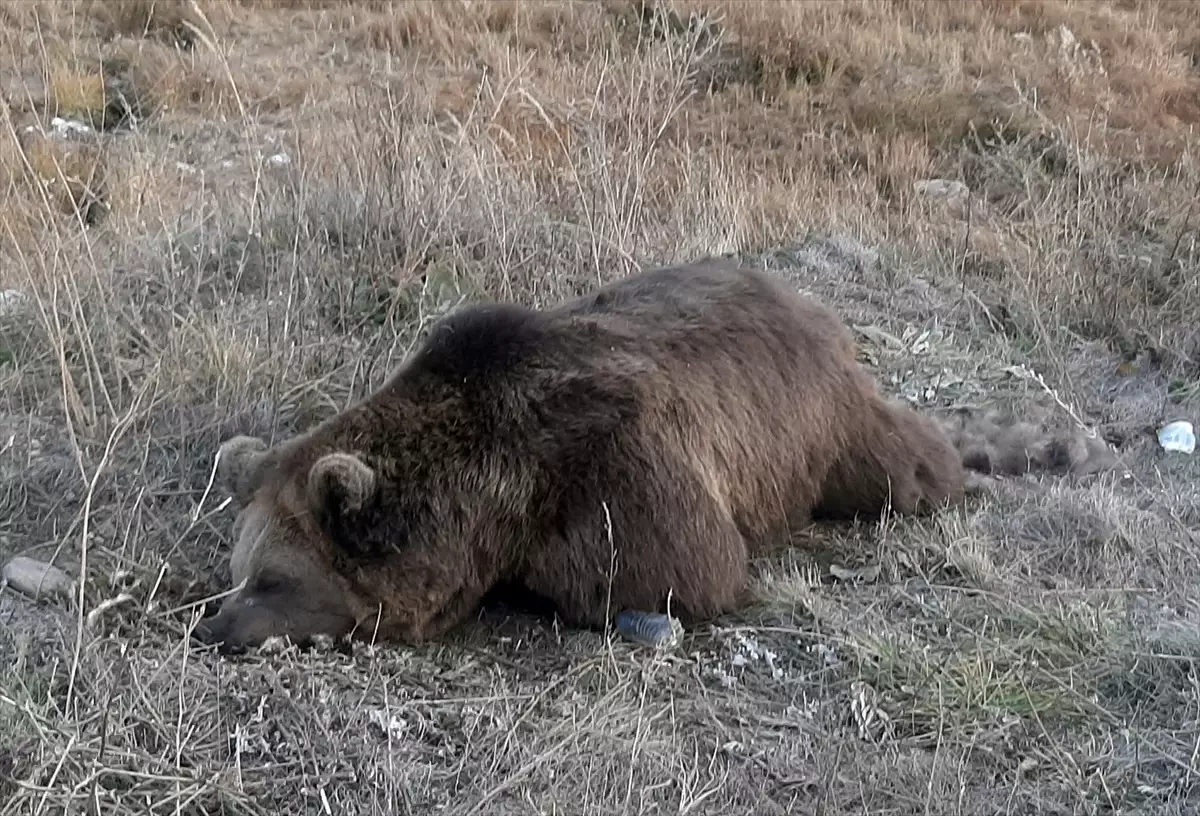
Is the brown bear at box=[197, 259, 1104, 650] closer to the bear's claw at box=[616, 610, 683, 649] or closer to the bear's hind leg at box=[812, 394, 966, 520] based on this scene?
the bear's claw at box=[616, 610, 683, 649]

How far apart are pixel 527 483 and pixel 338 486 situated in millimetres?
623

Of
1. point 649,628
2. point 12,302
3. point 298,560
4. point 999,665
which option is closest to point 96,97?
point 12,302

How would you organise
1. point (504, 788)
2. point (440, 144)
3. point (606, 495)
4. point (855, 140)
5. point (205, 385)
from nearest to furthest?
1. point (504, 788)
2. point (606, 495)
3. point (205, 385)
4. point (440, 144)
5. point (855, 140)

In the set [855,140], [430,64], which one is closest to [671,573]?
[855,140]

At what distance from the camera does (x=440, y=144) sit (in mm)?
7613

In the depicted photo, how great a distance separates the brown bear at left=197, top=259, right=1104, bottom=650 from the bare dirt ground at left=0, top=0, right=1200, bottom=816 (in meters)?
0.18

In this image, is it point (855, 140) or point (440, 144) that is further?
point (855, 140)

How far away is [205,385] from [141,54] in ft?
28.1

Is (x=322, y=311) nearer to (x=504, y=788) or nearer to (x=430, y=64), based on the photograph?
(x=504, y=788)

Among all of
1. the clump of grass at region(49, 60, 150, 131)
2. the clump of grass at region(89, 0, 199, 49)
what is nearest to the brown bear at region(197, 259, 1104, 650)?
the clump of grass at region(49, 60, 150, 131)

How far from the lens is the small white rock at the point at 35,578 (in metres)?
4.19

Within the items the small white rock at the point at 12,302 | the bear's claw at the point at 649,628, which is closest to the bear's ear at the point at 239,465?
the bear's claw at the point at 649,628

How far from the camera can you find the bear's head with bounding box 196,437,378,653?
4.04 metres

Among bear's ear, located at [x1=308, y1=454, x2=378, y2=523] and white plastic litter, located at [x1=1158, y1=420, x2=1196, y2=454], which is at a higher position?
bear's ear, located at [x1=308, y1=454, x2=378, y2=523]
